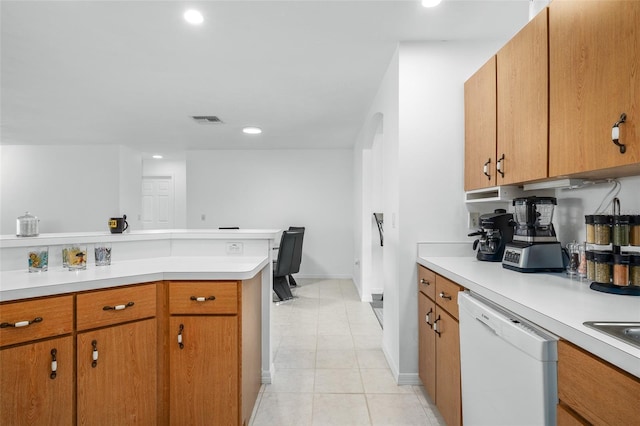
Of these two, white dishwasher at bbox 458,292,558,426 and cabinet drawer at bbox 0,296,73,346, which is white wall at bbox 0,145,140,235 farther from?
white dishwasher at bbox 458,292,558,426

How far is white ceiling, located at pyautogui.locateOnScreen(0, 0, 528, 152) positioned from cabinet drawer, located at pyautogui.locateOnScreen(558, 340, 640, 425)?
1.89 meters

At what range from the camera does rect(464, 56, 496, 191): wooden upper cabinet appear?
6.20 ft

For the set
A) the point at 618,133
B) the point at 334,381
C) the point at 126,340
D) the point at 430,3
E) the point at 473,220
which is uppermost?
the point at 430,3

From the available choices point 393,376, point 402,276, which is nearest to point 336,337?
point 393,376

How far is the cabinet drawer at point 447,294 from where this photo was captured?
1617 mm

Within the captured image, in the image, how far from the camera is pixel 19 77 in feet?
9.57

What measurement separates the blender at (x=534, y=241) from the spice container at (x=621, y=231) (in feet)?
1.12

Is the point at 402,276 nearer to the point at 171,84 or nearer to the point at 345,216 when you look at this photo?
the point at 171,84

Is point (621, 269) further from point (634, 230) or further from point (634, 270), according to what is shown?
point (634, 230)

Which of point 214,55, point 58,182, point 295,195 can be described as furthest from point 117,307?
point 58,182

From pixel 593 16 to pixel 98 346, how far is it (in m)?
2.40

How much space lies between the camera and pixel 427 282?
81.4 inches

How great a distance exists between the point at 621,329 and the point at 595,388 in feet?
0.57

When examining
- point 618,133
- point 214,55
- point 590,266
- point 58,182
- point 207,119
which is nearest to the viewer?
point 618,133
